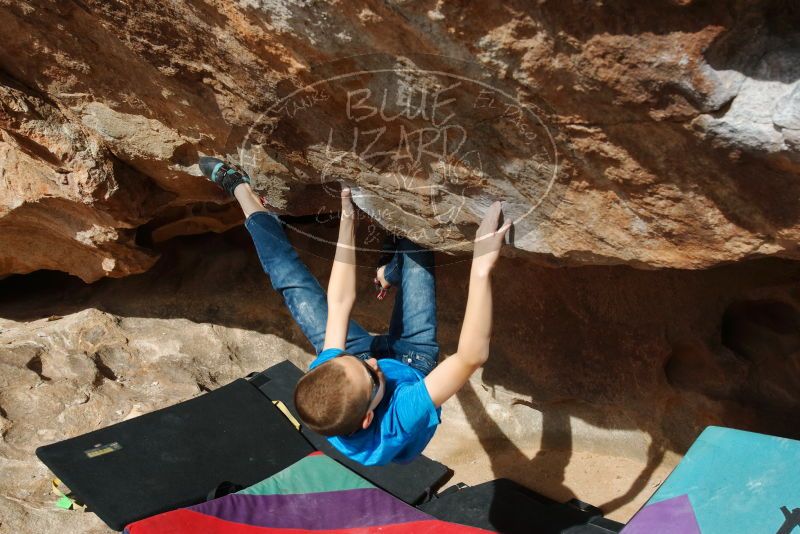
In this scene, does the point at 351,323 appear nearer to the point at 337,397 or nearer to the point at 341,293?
the point at 341,293

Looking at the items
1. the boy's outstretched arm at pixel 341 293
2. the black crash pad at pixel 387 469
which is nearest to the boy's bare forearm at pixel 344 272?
the boy's outstretched arm at pixel 341 293

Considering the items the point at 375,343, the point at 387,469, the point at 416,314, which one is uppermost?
the point at 416,314

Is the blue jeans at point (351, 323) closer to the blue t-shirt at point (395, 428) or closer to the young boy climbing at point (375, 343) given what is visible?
the young boy climbing at point (375, 343)

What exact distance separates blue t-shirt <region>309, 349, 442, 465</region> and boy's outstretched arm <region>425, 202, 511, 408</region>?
0.12ft

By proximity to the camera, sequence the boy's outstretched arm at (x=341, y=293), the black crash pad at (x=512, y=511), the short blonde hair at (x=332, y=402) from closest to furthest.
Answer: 1. the short blonde hair at (x=332, y=402)
2. the boy's outstretched arm at (x=341, y=293)
3. the black crash pad at (x=512, y=511)

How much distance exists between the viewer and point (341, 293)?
70.7 inches

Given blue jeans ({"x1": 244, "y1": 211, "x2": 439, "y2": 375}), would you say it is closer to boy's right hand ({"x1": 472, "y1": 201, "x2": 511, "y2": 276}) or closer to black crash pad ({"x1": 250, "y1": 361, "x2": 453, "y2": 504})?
boy's right hand ({"x1": 472, "y1": 201, "x2": 511, "y2": 276})

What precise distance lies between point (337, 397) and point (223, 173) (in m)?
0.91

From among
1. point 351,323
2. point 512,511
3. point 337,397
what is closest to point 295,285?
point 351,323

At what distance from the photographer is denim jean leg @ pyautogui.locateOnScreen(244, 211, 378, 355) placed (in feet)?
6.44

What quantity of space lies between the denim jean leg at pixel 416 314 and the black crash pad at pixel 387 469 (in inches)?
26.6

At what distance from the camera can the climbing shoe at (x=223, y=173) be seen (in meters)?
2.04

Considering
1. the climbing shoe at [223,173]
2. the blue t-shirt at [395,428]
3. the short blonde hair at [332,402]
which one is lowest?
the blue t-shirt at [395,428]

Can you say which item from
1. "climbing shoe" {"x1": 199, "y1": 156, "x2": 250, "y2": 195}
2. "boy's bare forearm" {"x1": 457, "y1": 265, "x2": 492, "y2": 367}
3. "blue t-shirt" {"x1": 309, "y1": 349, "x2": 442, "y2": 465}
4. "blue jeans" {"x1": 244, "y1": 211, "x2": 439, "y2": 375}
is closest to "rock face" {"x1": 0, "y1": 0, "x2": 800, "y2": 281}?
"climbing shoe" {"x1": 199, "y1": 156, "x2": 250, "y2": 195}
